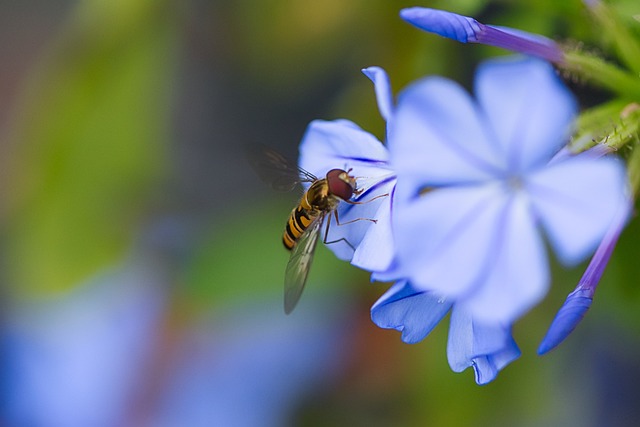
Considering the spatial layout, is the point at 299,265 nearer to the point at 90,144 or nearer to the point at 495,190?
the point at 495,190

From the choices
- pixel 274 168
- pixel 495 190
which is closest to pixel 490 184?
pixel 495 190

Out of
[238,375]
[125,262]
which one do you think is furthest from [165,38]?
[238,375]

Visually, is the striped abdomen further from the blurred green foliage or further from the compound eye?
the blurred green foliage

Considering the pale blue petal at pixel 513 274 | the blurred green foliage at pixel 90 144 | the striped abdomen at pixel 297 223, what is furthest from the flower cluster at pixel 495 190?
the blurred green foliage at pixel 90 144

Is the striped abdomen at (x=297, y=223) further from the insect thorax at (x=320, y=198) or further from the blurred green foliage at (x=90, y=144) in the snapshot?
the blurred green foliage at (x=90, y=144)

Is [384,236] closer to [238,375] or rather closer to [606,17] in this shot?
[606,17]

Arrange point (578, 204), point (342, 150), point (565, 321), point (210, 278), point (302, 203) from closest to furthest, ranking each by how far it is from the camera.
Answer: point (578, 204), point (565, 321), point (342, 150), point (302, 203), point (210, 278)

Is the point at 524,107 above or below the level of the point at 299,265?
above
